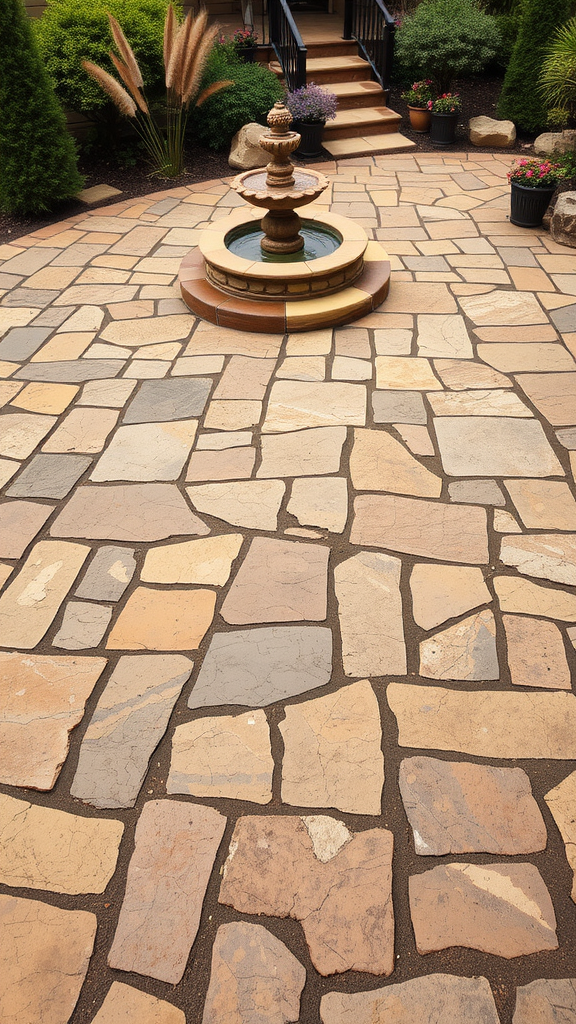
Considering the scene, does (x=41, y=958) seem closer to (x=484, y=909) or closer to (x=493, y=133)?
(x=484, y=909)

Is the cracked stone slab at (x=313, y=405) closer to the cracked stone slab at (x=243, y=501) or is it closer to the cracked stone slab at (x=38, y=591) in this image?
the cracked stone slab at (x=243, y=501)

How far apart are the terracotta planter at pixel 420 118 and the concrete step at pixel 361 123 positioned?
157mm

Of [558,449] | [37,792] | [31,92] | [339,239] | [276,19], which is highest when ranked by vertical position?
[276,19]

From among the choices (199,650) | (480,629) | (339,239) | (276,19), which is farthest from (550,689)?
(276,19)

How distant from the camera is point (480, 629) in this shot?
2506mm

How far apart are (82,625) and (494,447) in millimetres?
2175

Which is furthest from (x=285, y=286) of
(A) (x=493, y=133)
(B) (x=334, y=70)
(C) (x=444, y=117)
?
(B) (x=334, y=70)

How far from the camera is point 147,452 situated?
11.4 feet

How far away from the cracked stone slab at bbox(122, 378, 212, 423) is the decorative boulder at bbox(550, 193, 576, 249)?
3.52m

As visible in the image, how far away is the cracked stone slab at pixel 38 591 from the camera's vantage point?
2.55 m

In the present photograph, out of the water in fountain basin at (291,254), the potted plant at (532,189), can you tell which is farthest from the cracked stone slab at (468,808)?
the potted plant at (532,189)

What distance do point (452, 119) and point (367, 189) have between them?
1.94 meters

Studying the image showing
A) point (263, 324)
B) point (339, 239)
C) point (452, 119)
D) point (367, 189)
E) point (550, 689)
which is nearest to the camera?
point (550, 689)

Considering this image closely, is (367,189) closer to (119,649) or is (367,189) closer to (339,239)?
(339,239)
